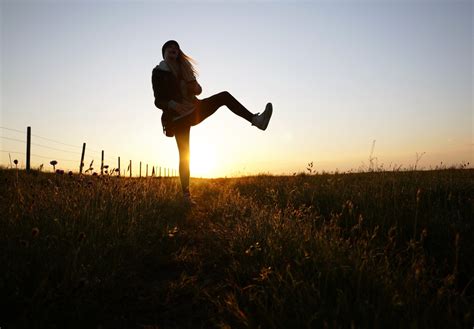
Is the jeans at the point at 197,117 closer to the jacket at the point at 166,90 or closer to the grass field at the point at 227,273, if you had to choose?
the jacket at the point at 166,90

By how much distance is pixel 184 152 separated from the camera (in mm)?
5477

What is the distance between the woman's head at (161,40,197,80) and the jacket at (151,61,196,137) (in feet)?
0.65

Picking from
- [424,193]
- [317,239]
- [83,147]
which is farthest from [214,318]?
[83,147]

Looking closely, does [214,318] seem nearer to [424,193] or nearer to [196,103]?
[424,193]

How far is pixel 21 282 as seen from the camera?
75.5 inches

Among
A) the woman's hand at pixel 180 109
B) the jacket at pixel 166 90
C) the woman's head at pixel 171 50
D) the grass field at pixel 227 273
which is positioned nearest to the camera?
the grass field at pixel 227 273

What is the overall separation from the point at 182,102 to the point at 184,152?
880 mm

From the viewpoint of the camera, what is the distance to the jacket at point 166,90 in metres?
5.12

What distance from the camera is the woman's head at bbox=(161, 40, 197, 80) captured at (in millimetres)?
5336

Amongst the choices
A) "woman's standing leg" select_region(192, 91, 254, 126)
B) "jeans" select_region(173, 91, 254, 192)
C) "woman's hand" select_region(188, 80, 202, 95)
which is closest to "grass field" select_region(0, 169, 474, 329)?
"jeans" select_region(173, 91, 254, 192)

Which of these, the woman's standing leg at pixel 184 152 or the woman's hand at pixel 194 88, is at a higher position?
the woman's hand at pixel 194 88

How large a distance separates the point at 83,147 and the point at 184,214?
49.6 feet

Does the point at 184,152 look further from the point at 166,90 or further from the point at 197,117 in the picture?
the point at 166,90

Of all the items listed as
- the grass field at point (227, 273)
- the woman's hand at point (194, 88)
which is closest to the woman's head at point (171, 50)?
the woman's hand at point (194, 88)
